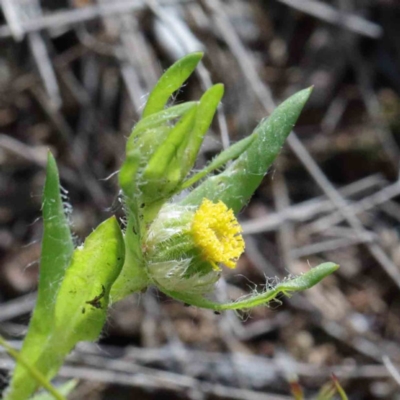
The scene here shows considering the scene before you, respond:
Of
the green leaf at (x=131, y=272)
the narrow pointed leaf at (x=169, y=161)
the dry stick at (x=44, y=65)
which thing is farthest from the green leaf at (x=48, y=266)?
the dry stick at (x=44, y=65)

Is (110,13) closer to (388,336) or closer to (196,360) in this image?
(196,360)

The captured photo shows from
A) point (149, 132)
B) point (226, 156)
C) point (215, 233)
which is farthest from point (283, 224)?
point (149, 132)

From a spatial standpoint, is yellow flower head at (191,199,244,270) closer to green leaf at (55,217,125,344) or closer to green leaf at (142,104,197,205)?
green leaf at (142,104,197,205)

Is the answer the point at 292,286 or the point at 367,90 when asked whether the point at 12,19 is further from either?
the point at 367,90

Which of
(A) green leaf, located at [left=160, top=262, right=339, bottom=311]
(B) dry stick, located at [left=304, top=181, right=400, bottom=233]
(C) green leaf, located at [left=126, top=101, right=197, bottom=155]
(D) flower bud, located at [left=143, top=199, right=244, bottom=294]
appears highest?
(C) green leaf, located at [left=126, top=101, right=197, bottom=155]

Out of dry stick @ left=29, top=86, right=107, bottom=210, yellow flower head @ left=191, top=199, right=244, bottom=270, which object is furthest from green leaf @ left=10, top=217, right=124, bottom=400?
dry stick @ left=29, top=86, right=107, bottom=210

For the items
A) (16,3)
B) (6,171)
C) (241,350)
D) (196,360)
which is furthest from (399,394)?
(16,3)
